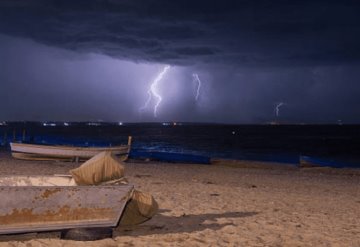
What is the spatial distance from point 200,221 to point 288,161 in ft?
103

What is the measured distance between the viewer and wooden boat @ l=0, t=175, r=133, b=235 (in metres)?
7.01

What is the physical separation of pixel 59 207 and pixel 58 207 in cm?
2

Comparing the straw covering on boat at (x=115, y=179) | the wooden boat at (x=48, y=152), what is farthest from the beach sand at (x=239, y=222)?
the wooden boat at (x=48, y=152)

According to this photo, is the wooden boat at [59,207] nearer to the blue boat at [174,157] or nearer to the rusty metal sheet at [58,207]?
the rusty metal sheet at [58,207]

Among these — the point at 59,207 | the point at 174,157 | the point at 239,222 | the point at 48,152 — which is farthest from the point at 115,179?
the point at 174,157

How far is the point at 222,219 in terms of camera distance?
384 inches

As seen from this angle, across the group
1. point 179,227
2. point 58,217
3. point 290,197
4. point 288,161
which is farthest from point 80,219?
point 288,161

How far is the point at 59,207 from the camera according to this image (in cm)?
733

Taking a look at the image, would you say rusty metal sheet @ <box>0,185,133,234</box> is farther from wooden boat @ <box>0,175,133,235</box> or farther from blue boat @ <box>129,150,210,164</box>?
blue boat @ <box>129,150,210,164</box>

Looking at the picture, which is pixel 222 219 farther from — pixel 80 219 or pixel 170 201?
pixel 80 219

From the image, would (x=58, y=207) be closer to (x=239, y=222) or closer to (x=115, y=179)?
(x=115, y=179)

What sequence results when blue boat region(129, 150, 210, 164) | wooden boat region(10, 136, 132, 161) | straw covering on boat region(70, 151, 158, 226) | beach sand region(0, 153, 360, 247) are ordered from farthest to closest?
blue boat region(129, 150, 210, 164)
wooden boat region(10, 136, 132, 161)
straw covering on boat region(70, 151, 158, 226)
beach sand region(0, 153, 360, 247)

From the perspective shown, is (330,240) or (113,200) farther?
(330,240)

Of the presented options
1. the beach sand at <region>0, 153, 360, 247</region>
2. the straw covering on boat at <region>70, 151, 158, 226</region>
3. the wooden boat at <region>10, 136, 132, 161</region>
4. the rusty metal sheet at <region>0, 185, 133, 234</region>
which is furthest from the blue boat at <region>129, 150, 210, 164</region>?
the rusty metal sheet at <region>0, 185, 133, 234</region>
